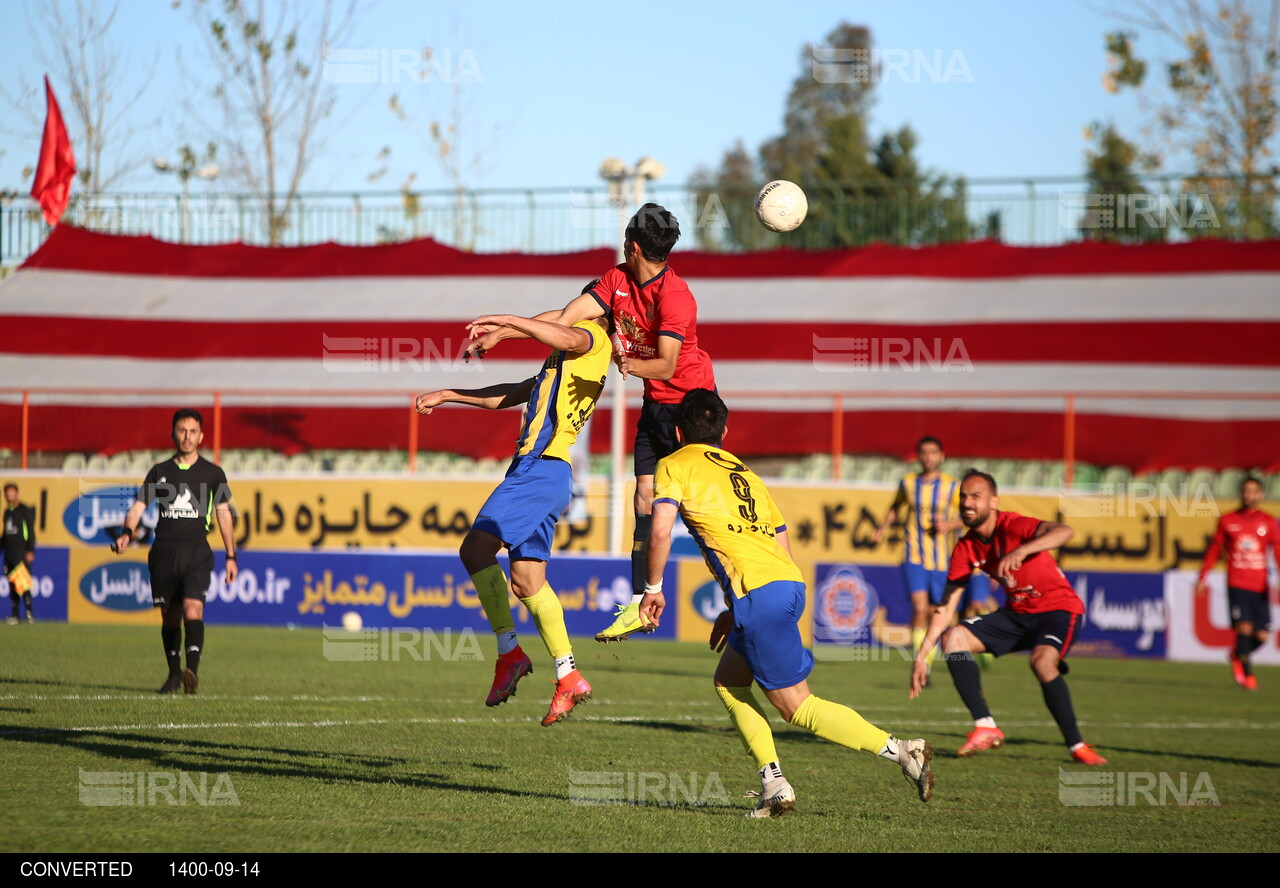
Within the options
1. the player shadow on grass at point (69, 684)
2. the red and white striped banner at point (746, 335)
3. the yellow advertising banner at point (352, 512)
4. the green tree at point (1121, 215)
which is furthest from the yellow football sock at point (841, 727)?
the green tree at point (1121, 215)

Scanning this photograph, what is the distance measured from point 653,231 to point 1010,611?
156 inches

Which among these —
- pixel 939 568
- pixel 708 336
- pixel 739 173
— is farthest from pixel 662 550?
pixel 739 173

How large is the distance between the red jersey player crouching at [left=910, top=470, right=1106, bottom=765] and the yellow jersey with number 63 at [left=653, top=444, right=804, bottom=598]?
8.58 ft

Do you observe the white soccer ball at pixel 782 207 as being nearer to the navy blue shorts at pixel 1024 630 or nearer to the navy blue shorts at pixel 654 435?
the navy blue shorts at pixel 654 435

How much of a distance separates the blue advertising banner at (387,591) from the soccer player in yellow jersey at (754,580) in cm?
1123

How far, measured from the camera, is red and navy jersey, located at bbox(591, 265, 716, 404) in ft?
24.1

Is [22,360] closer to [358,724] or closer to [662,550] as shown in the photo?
[358,724]

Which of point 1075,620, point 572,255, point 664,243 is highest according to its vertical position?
point 572,255

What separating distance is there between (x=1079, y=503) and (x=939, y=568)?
496 cm

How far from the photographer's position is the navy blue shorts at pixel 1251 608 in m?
14.7

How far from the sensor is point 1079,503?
18016 mm

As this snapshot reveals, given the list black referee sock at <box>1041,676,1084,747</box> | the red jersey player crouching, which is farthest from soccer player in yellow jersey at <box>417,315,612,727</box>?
black referee sock at <box>1041,676,1084,747</box>

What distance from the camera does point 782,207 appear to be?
7.61 metres

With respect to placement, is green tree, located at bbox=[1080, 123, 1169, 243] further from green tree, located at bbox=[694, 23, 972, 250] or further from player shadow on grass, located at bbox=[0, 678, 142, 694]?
player shadow on grass, located at bbox=[0, 678, 142, 694]
